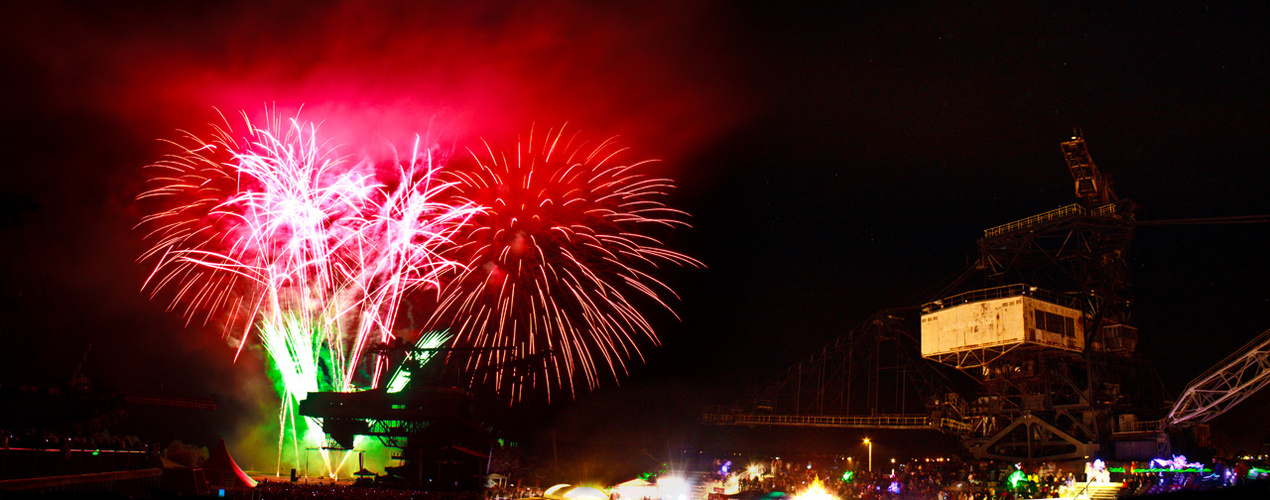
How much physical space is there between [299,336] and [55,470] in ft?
71.6

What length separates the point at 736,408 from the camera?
8231 cm

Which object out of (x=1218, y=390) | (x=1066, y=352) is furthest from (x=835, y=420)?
(x=1218, y=390)

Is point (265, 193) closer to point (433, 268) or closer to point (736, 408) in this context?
point (433, 268)

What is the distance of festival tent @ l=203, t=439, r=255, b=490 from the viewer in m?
38.5

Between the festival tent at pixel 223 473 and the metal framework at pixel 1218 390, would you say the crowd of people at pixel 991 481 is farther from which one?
the festival tent at pixel 223 473

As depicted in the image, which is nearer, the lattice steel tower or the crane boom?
the lattice steel tower

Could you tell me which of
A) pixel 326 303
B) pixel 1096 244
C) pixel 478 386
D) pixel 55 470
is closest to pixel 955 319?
pixel 1096 244

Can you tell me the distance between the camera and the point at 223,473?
39.0 m

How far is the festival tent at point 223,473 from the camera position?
38.5 meters

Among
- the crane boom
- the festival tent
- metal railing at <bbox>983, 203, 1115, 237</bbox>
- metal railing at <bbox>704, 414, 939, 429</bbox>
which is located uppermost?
the crane boom

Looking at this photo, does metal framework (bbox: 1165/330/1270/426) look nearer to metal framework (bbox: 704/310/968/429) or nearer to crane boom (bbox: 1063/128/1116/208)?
crane boom (bbox: 1063/128/1116/208)

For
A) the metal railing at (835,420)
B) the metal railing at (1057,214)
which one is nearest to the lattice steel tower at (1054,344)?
the metal railing at (1057,214)

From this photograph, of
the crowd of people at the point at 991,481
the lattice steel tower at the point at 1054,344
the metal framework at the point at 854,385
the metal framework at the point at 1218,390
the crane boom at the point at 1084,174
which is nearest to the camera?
the crowd of people at the point at 991,481

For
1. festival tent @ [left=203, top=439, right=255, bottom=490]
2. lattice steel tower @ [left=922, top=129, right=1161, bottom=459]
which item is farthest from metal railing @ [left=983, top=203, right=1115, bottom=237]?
festival tent @ [left=203, top=439, right=255, bottom=490]
